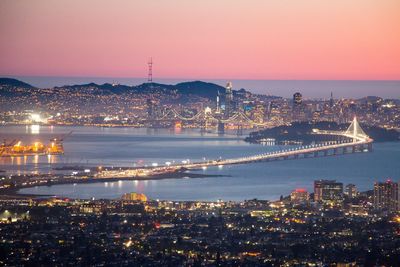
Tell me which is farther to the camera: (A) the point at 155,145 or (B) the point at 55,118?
(B) the point at 55,118

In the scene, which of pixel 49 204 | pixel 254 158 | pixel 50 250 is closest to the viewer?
pixel 50 250

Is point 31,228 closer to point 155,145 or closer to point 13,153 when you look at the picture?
point 13,153

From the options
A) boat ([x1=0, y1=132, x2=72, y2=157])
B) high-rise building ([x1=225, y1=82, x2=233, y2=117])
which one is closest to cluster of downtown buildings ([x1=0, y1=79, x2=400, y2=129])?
high-rise building ([x1=225, y1=82, x2=233, y2=117])

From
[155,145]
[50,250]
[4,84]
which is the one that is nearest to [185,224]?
[50,250]

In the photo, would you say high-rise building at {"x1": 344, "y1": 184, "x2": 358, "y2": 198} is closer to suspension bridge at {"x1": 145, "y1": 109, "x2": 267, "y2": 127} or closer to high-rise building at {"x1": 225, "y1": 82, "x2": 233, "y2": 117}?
suspension bridge at {"x1": 145, "y1": 109, "x2": 267, "y2": 127}

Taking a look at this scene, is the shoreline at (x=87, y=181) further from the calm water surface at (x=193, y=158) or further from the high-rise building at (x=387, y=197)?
the high-rise building at (x=387, y=197)

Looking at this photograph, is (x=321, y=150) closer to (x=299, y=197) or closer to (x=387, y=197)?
(x=299, y=197)

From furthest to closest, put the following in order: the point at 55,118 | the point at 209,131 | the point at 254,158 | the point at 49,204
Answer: the point at 55,118
the point at 209,131
the point at 254,158
the point at 49,204
